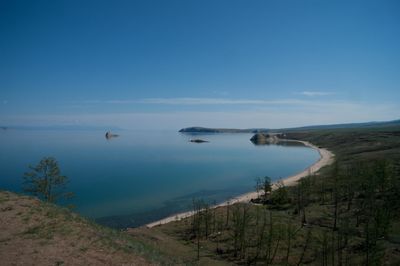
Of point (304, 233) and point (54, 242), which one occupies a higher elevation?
point (54, 242)

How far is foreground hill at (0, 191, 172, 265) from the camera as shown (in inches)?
568

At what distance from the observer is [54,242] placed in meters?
16.3

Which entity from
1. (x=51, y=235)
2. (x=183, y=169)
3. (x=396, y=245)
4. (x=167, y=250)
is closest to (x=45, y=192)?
(x=167, y=250)

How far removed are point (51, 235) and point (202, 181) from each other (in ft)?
225

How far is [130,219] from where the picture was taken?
4897cm

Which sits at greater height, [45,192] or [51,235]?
[51,235]

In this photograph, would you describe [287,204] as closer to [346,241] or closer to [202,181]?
[346,241]

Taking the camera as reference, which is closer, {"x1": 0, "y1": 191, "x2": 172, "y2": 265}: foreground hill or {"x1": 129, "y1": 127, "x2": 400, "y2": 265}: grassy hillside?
{"x1": 0, "y1": 191, "x2": 172, "y2": 265}: foreground hill

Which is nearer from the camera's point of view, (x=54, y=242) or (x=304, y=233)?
(x=54, y=242)

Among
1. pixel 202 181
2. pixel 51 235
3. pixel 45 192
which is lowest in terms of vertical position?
pixel 202 181

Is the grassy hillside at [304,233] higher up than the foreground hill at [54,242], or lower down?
lower down

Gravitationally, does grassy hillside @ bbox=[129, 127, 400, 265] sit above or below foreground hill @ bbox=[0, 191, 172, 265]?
below

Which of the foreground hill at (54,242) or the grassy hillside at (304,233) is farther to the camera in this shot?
the grassy hillside at (304,233)

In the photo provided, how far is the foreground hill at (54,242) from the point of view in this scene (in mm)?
14438
